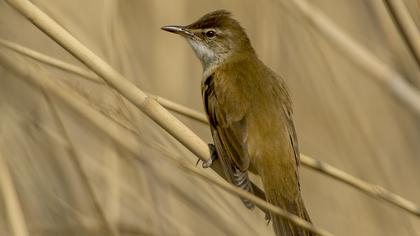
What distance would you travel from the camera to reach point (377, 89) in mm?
4168

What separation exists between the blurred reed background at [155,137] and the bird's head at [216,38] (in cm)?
10

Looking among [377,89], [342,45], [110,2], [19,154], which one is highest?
[110,2]

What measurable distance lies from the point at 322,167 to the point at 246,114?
0.72 meters

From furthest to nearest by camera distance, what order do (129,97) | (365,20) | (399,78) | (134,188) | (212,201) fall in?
(365,20) → (134,188) → (399,78) → (212,201) → (129,97)

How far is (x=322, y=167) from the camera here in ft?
7.43

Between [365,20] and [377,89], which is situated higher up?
[365,20]

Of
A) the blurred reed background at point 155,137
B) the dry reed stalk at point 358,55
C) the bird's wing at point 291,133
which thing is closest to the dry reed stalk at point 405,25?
the blurred reed background at point 155,137

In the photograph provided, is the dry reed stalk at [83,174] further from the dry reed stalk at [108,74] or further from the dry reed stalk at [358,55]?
the dry reed stalk at [358,55]

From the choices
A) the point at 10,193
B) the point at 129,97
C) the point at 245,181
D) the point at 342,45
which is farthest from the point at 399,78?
the point at 10,193

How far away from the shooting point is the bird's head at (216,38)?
3455 millimetres

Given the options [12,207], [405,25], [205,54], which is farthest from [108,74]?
[205,54]

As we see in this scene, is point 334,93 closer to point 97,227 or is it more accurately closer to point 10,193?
point 97,227

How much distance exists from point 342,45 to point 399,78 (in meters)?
0.28

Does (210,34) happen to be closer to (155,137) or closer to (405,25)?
(155,137)
